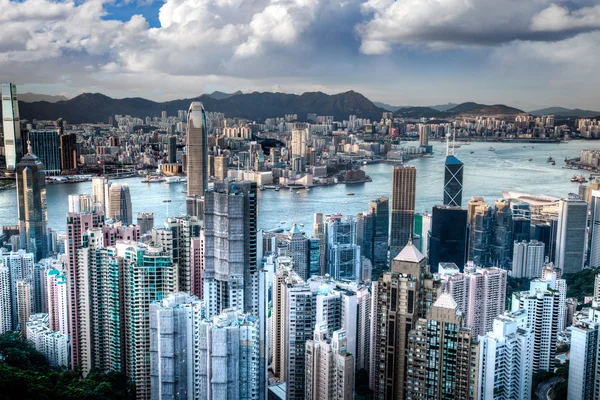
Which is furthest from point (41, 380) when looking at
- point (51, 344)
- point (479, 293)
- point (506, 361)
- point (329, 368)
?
point (479, 293)

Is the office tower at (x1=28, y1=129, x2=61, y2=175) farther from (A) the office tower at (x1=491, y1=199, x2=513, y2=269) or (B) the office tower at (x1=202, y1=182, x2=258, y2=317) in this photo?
(A) the office tower at (x1=491, y1=199, x2=513, y2=269)

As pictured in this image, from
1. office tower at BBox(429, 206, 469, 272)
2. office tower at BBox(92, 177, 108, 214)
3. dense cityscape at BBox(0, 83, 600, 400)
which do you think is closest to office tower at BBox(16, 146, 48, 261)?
dense cityscape at BBox(0, 83, 600, 400)

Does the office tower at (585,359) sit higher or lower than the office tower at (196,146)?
lower

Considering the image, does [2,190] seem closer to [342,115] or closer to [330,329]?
[342,115]

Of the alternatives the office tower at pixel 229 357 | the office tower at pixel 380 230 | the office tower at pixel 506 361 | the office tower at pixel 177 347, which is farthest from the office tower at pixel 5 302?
the office tower at pixel 506 361

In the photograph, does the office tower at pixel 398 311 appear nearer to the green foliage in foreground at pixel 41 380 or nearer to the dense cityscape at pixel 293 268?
the dense cityscape at pixel 293 268

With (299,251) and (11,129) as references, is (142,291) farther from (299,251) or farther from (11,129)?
(11,129)
